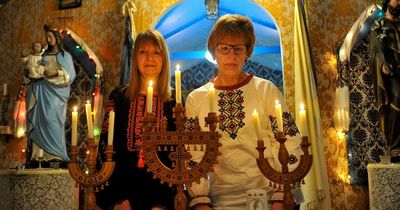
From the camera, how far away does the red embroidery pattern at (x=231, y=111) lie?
4.62ft

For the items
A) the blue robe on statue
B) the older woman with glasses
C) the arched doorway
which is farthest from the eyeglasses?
the arched doorway

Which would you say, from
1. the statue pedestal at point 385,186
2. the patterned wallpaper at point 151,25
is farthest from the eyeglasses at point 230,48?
the patterned wallpaper at point 151,25

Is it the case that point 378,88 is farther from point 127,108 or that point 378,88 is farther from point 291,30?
point 127,108

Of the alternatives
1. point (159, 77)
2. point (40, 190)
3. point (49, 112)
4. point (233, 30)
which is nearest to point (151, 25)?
point (49, 112)

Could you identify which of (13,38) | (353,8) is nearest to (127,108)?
(353,8)

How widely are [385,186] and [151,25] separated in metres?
2.81

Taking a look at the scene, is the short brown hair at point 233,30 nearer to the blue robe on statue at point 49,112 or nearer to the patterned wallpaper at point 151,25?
the patterned wallpaper at point 151,25

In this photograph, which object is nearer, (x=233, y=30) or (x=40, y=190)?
(x=233, y=30)

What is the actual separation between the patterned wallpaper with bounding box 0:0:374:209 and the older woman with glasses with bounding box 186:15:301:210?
7.80ft

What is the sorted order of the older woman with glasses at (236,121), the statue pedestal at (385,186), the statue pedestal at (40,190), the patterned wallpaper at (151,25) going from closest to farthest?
1. the older woman with glasses at (236,121)
2. the statue pedestal at (385,186)
3. the statue pedestal at (40,190)
4. the patterned wallpaper at (151,25)

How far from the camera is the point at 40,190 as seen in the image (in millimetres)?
3381

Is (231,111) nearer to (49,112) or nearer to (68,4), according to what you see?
(49,112)

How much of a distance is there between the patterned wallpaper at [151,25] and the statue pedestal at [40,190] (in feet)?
3.65

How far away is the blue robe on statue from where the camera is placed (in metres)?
3.70
